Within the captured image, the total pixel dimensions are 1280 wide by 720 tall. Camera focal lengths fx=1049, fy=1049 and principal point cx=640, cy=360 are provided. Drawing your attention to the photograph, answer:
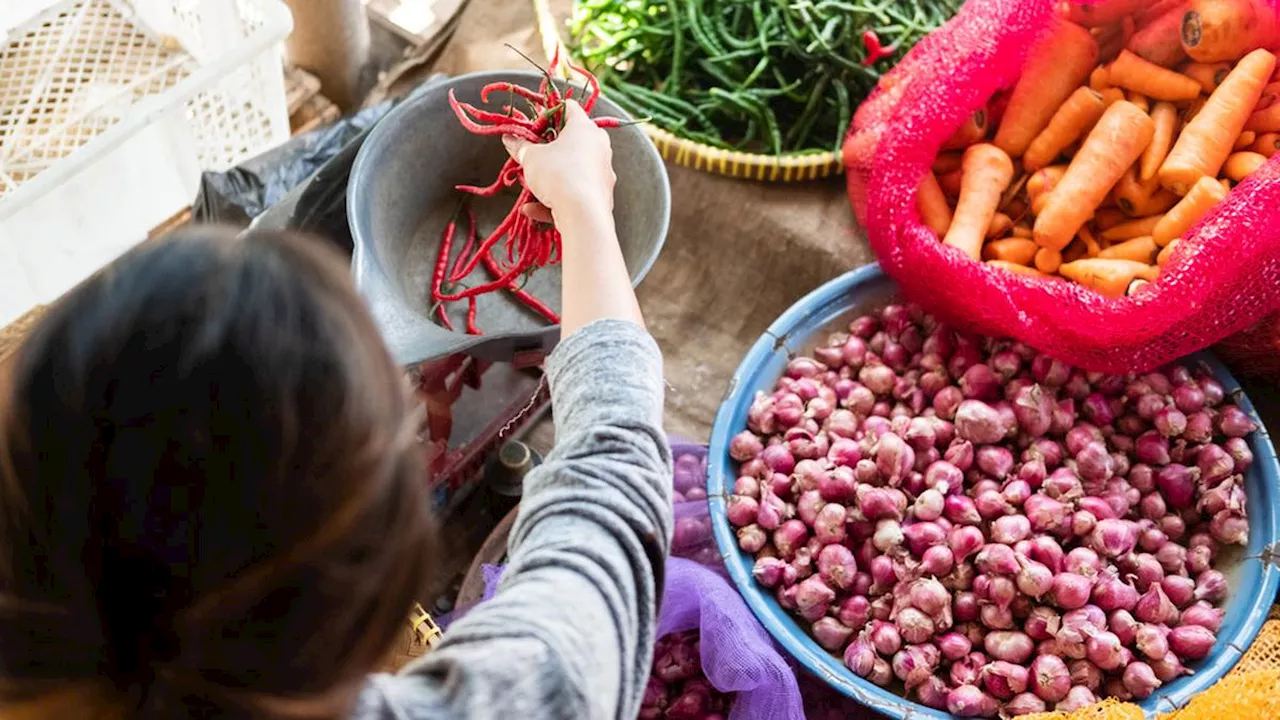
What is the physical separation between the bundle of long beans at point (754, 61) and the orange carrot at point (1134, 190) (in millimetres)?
475

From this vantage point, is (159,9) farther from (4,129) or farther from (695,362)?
(695,362)

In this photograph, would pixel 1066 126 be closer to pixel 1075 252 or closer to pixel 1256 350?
pixel 1075 252

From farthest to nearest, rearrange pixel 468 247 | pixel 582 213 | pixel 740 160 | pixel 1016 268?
pixel 740 160
pixel 1016 268
pixel 468 247
pixel 582 213

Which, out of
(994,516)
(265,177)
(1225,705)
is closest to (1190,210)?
(994,516)

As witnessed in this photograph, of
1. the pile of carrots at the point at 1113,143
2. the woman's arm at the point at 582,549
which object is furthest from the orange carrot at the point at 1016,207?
the woman's arm at the point at 582,549

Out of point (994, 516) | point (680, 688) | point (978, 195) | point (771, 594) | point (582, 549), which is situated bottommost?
point (680, 688)

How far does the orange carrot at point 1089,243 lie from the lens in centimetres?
166

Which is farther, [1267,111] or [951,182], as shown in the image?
[951,182]

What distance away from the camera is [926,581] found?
4.41 feet

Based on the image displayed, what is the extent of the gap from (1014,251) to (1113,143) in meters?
0.22

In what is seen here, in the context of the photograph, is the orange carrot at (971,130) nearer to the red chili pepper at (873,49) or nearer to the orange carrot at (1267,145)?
the red chili pepper at (873,49)

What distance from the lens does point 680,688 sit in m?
1.44

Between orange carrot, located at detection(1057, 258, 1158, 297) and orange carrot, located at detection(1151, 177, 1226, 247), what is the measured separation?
0.06 metres

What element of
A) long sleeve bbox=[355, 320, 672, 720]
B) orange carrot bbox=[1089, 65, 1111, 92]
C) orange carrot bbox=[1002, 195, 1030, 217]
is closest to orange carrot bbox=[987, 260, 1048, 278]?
orange carrot bbox=[1002, 195, 1030, 217]
